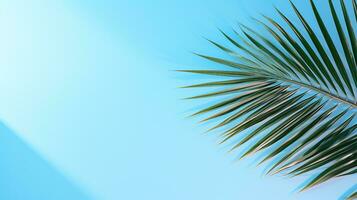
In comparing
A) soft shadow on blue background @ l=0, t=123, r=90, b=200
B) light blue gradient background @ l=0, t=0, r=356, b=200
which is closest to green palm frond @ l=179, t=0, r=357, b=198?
light blue gradient background @ l=0, t=0, r=356, b=200

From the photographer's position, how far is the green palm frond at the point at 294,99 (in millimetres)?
994

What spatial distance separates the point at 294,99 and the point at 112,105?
553 millimetres

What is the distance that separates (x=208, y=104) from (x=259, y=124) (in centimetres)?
16

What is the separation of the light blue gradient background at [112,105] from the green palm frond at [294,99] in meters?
0.09

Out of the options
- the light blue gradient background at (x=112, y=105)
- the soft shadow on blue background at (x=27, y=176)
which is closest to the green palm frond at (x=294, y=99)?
the light blue gradient background at (x=112, y=105)

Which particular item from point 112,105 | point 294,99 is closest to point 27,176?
point 112,105

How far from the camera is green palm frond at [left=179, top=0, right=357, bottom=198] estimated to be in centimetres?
99

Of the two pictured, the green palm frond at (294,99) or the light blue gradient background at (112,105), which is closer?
the green palm frond at (294,99)

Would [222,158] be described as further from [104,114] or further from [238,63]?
[104,114]

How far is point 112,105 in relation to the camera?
4.11ft

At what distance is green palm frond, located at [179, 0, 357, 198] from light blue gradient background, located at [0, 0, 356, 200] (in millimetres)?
90

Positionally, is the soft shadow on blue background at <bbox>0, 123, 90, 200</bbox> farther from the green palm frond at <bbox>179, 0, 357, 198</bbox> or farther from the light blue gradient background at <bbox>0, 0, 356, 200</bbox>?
the green palm frond at <bbox>179, 0, 357, 198</bbox>

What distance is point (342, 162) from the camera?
0.97m

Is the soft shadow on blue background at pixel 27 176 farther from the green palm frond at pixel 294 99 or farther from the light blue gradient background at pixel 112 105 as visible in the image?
the green palm frond at pixel 294 99
